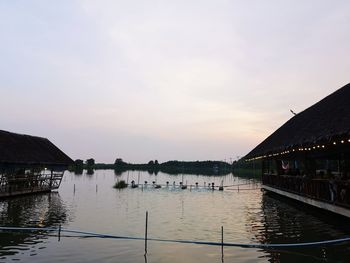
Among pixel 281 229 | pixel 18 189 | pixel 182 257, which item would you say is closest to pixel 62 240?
pixel 182 257

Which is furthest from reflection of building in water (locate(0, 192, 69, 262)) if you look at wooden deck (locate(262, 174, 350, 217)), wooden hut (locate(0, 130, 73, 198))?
wooden deck (locate(262, 174, 350, 217))

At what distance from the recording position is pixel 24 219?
22188mm

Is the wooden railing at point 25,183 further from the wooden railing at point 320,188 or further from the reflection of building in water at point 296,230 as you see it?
the wooden railing at point 320,188

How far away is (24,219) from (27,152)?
1682 centimetres

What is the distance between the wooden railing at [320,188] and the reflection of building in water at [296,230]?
1.26 m

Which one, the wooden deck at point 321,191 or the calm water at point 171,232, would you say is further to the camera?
the wooden deck at point 321,191

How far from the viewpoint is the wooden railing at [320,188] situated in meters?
16.8

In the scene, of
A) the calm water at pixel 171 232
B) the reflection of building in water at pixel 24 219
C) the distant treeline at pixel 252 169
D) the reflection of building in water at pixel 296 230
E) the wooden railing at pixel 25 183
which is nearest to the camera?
the reflection of building in water at pixel 296 230

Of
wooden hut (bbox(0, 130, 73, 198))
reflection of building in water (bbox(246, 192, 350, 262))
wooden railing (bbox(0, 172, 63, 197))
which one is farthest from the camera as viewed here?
wooden hut (bbox(0, 130, 73, 198))

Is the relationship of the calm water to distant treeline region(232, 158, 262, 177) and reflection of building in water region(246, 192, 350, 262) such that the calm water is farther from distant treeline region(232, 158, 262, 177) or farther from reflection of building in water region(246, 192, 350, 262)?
distant treeline region(232, 158, 262, 177)

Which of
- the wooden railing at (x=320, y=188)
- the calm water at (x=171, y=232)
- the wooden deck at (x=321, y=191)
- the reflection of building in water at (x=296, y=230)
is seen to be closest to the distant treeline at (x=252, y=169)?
the wooden railing at (x=320, y=188)

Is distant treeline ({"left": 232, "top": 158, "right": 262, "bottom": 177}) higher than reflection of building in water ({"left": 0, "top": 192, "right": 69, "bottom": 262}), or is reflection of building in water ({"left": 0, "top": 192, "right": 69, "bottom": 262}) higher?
distant treeline ({"left": 232, "top": 158, "right": 262, "bottom": 177})

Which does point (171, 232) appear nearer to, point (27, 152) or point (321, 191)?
point (321, 191)

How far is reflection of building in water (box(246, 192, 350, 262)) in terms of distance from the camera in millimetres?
13125
